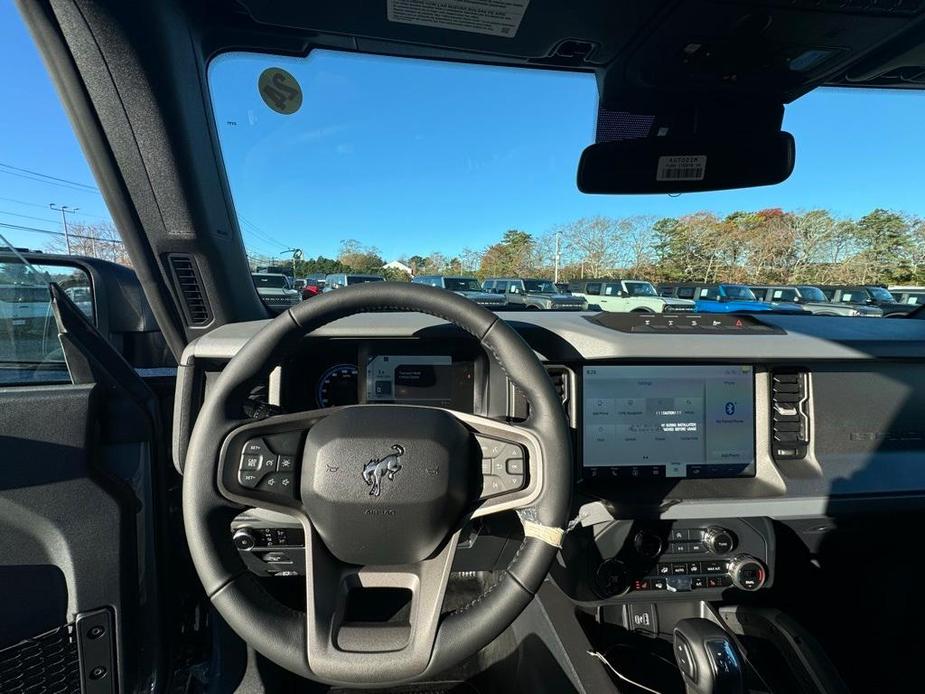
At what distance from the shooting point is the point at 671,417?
1.83 metres

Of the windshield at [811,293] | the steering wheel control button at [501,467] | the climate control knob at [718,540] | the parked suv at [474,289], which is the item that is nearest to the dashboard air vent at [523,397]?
the parked suv at [474,289]

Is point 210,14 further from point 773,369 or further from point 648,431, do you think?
point 773,369

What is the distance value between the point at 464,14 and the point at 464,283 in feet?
3.21

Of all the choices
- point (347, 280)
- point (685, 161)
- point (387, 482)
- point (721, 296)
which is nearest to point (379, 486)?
point (387, 482)

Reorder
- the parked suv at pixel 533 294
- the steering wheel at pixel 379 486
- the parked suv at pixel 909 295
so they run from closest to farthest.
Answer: the steering wheel at pixel 379 486 < the parked suv at pixel 533 294 < the parked suv at pixel 909 295

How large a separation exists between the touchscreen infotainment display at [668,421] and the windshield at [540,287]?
667 millimetres

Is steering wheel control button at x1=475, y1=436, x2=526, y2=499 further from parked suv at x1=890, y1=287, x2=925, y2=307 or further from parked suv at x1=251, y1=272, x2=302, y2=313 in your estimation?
parked suv at x1=890, y1=287, x2=925, y2=307

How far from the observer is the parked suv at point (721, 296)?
2396 millimetres

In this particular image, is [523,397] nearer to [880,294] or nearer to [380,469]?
[380,469]

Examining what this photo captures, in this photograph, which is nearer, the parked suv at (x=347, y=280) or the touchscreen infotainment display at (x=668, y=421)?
the parked suv at (x=347, y=280)

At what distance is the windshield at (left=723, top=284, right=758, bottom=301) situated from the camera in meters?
2.49

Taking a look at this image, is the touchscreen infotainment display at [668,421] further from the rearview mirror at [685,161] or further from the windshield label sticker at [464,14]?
the windshield label sticker at [464,14]

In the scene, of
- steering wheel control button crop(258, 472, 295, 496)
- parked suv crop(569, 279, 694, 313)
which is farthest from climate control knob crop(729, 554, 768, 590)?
steering wheel control button crop(258, 472, 295, 496)

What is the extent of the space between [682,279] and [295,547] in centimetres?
224
